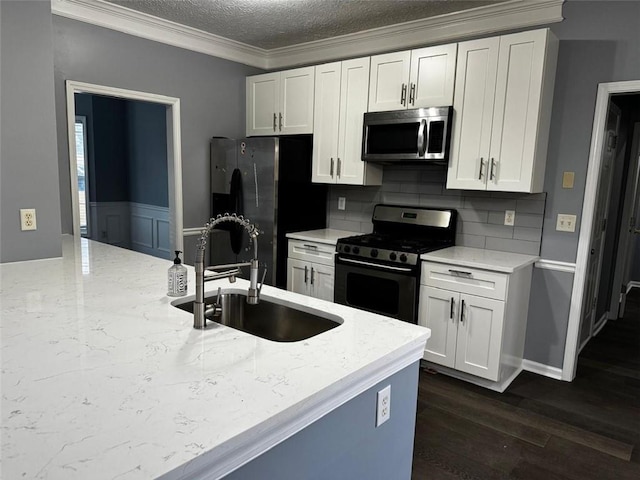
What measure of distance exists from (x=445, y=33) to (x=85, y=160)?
4832 millimetres

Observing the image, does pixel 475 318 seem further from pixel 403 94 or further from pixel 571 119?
pixel 403 94

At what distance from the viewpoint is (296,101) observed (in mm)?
4039

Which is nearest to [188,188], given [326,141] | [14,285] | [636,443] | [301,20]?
[326,141]

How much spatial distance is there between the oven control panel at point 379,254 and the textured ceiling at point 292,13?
1777 mm

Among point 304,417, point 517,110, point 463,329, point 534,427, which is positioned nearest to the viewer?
point 304,417

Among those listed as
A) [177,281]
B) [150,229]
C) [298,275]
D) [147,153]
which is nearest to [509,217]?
[298,275]

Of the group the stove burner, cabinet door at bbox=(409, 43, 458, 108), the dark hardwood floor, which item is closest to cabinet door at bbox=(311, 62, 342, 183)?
the stove burner

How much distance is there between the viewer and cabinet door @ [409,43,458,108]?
10.3 ft

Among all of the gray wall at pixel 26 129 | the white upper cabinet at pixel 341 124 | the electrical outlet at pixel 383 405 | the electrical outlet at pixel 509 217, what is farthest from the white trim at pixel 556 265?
the gray wall at pixel 26 129

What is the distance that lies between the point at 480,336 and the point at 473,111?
1532mm

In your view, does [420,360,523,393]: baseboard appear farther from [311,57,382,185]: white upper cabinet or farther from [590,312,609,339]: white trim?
[311,57,382,185]: white upper cabinet

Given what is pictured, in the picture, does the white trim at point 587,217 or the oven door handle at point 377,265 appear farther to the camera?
the oven door handle at point 377,265

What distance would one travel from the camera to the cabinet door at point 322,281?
364 cm

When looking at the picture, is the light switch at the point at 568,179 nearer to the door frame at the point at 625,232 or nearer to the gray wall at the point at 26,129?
the door frame at the point at 625,232
